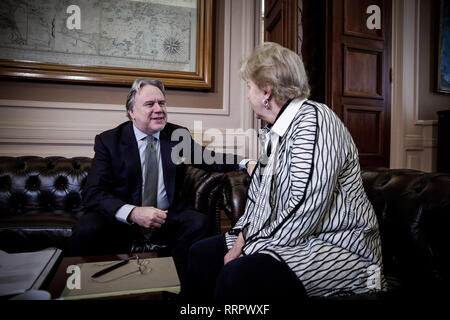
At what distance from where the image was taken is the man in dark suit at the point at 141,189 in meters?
1.37

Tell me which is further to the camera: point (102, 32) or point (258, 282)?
point (102, 32)

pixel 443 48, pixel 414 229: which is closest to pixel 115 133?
pixel 414 229

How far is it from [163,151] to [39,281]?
3.43 feet

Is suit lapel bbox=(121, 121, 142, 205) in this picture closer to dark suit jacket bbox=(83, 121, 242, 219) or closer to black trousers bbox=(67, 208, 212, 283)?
dark suit jacket bbox=(83, 121, 242, 219)

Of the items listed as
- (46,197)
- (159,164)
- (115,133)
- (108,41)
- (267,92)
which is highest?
(108,41)

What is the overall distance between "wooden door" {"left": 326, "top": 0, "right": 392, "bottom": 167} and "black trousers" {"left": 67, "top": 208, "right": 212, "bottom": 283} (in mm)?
1749

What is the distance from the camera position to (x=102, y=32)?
242 cm

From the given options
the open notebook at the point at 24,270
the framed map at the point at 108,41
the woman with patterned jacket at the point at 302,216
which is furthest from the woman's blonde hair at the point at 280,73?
the framed map at the point at 108,41

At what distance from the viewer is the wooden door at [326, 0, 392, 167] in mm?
2598

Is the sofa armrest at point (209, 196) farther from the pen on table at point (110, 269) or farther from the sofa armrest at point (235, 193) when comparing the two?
the pen on table at point (110, 269)

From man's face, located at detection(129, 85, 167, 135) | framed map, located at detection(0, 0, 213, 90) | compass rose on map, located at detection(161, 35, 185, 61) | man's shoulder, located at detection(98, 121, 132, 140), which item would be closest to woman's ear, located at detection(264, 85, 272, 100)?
man's face, located at detection(129, 85, 167, 135)

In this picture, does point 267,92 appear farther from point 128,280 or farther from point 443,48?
point 443,48

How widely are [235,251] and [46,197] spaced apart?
1.47 m

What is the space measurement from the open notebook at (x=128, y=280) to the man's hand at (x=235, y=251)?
215mm
